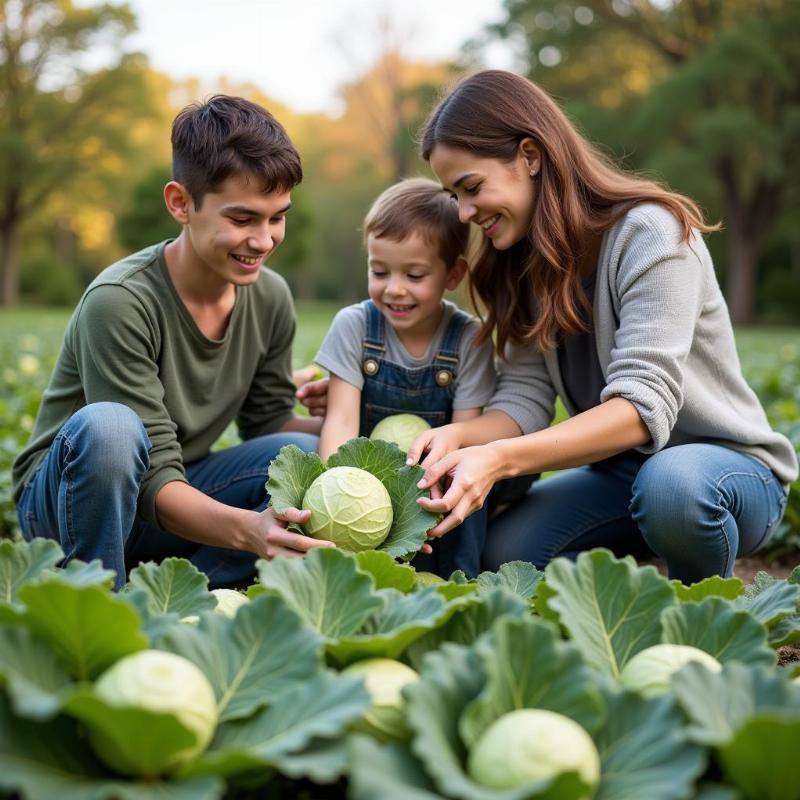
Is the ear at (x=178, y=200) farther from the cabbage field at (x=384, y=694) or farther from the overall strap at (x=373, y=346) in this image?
Result: the cabbage field at (x=384, y=694)

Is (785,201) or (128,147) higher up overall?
(128,147)

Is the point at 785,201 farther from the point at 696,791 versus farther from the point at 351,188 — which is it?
the point at 696,791

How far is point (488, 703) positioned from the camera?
1525 millimetres

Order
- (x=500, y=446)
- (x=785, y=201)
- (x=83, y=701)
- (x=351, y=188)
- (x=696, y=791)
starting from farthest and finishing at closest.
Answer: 1. (x=351, y=188)
2. (x=785, y=201)
3. (x=500, y=446)
4. (x=696, y=791)
5. (x=83, y=701)

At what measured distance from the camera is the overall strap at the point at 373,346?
3.79m

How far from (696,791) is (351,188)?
5421 cm

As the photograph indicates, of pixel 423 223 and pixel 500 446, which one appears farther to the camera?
pixel 423 223

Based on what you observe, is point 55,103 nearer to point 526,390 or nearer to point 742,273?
point 742,273

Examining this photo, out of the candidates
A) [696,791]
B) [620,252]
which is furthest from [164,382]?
[696,791]

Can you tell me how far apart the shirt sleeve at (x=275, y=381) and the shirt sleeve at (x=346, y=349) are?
296 mm

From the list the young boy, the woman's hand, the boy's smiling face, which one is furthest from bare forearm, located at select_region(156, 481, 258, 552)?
the boy's smiling face

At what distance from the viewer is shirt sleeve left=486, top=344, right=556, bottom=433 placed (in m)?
3.63

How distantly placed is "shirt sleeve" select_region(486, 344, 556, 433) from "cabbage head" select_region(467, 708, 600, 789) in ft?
7.10

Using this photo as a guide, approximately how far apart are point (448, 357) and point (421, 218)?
0.58 meters
